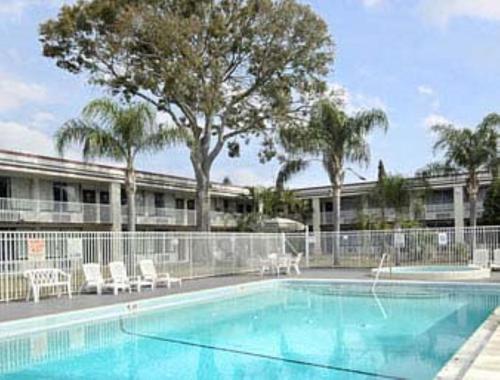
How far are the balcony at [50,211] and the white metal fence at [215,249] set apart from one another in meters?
12.1

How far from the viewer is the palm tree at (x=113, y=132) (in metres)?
25.8

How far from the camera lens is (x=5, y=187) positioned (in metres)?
31.4

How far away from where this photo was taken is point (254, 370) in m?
9.62

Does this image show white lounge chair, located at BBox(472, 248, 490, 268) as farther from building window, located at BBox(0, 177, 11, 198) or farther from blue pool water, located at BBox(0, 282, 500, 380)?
building window, located at BBox(0, 177, 11, 198)

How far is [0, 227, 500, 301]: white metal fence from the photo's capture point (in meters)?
16.2

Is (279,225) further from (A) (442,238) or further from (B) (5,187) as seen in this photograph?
(B) (5,187)

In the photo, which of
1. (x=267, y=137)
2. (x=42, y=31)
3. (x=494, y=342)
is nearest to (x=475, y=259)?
(x=267, y=137)

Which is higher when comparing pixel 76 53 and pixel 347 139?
pixel 76 53

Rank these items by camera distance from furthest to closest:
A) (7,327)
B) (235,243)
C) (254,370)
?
(235,243) → (7,327) → (254,370)

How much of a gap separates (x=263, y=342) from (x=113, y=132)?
1610 cm

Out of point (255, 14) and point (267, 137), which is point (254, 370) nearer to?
point (255, 14)

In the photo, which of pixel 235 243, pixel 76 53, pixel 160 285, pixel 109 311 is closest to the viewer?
pixel 109 311

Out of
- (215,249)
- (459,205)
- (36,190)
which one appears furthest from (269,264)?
(459,205)

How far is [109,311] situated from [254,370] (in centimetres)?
583
